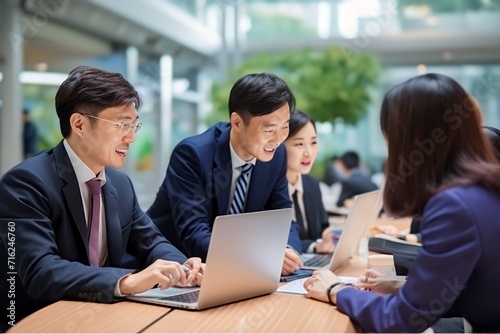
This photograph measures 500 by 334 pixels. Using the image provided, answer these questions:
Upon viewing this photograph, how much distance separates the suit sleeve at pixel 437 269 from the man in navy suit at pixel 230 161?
98cm

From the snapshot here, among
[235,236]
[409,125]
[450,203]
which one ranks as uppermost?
[409,125]

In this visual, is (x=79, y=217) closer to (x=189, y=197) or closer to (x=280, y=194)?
(x=189, y=197)

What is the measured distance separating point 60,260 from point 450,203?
115 centimetres

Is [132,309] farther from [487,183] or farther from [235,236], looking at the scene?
[487,183]

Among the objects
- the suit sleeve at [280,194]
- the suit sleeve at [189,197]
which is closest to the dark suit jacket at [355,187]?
the suit sleeve at [280,194]

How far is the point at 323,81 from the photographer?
8461mm

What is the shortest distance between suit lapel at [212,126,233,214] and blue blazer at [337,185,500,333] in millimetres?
1099

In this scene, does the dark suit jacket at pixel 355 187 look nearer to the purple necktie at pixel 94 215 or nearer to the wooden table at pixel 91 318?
the purple necktie at pixel 94 215

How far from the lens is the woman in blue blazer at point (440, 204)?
133 cm

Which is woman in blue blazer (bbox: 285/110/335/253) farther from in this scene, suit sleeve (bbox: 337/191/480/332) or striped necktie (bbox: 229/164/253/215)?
suit sleeve (bbox: 337/191/480/332)

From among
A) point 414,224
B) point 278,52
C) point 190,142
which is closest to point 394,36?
point 278,52

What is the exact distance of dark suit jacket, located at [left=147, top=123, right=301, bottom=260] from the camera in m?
2.29

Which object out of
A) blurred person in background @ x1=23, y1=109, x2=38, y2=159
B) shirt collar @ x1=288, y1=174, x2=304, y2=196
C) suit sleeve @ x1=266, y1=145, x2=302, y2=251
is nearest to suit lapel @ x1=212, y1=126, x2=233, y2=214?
suit sleeve @ x1=266, y1=145, x2=302, y2=251

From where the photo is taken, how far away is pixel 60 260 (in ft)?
5.56
